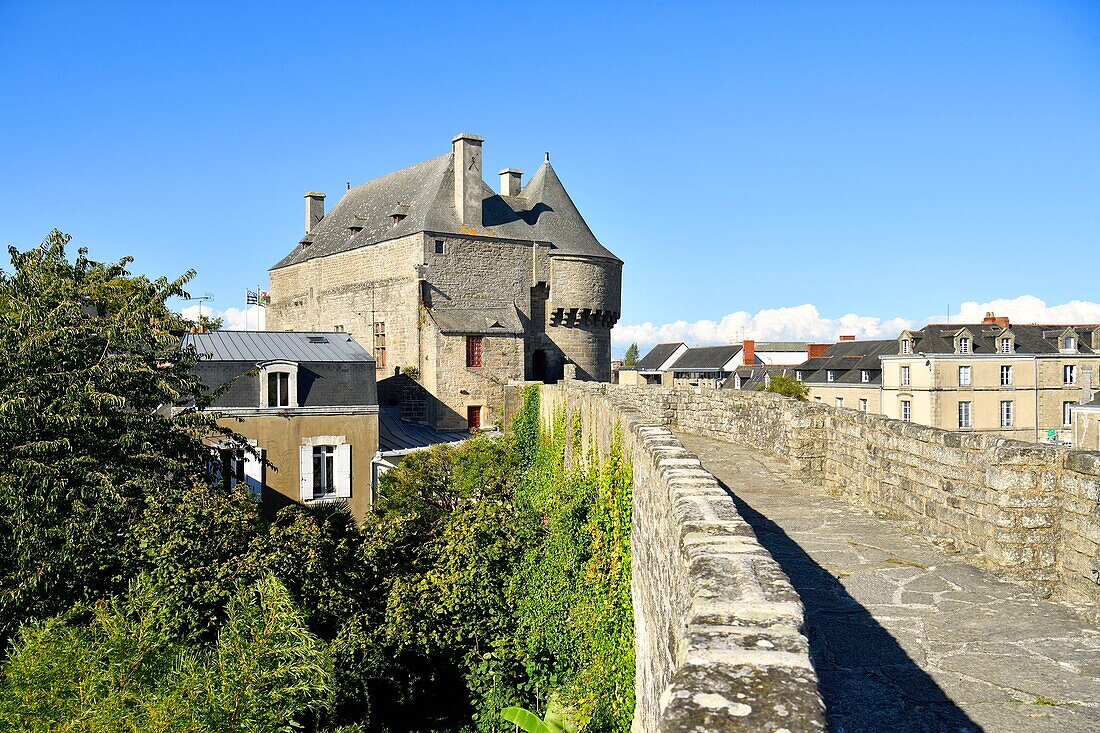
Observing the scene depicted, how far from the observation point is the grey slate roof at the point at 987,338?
153 ft

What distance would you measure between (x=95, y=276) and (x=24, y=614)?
6.43 metres

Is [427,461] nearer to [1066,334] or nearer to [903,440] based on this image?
[903,440]

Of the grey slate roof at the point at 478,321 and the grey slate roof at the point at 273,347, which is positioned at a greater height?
the grey slate roof at the point at 478,321

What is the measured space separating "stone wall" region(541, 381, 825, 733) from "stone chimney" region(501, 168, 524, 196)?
3875cm

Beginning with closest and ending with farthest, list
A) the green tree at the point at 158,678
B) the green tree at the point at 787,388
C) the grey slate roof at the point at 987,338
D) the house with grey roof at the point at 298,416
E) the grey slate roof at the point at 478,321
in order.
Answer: the green tree at the point at 158,678
the house with grey roof at the point at 298,416
the grey slate roof at the point at 478,321
the grey slate roof at the point at 987,338
the green tree at the point at 787,388

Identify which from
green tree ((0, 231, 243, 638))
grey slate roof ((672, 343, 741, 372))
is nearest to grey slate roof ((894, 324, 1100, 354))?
grey slate roof ((672, 343, 741, 372))

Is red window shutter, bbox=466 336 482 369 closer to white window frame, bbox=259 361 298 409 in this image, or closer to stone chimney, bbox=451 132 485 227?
stone chimney, bbox=451 132 485 227

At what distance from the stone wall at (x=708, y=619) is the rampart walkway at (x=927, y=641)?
709 millimetres

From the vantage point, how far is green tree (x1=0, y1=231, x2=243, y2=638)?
13016 millimetres

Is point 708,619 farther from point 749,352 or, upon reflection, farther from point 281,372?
point 749,352

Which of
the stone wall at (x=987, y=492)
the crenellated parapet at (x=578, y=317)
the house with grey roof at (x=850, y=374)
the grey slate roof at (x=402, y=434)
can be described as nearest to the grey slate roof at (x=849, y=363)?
the house with grey roof at (x=850, y=374)

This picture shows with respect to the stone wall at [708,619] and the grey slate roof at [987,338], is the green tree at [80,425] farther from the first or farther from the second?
the grey slate roof at [987,338]

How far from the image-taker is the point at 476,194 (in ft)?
133

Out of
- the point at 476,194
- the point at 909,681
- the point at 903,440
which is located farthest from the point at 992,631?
the point at 476,194
